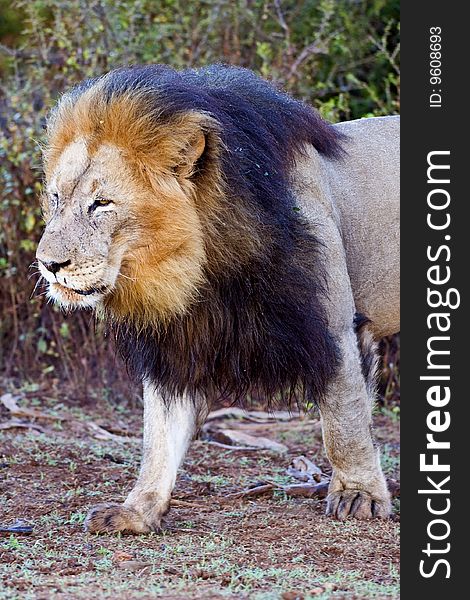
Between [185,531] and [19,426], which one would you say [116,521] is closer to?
[185,531]

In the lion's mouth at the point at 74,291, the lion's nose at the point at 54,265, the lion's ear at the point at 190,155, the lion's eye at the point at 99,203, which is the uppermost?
the lion's ear at the point at 190,155

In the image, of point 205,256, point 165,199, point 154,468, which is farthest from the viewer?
point 154,468

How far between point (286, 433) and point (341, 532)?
253cm

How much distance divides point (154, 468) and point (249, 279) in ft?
2.80

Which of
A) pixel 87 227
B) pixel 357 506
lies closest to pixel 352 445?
pixel 357 506

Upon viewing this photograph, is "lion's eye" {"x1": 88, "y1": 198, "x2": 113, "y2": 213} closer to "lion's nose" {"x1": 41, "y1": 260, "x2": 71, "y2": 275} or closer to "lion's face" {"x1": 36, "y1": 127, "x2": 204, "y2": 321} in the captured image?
"lion's face" {"x1": 36, "y1": 127, "x2": 204, "y2": 321}

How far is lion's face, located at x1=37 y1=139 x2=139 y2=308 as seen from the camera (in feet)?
11.8

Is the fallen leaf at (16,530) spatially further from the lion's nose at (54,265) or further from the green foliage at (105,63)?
the green foliage at (105,63)

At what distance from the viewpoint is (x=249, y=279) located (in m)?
4.00

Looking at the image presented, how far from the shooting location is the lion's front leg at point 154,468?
13.5 ft

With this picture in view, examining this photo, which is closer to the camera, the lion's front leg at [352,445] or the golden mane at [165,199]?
the golden mane at [165,199]

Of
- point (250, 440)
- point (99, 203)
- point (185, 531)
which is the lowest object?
point (185, 531)

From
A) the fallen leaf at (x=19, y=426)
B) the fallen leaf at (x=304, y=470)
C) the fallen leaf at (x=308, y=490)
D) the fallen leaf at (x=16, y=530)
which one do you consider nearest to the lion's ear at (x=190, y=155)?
the fallen leaf at (x=16, y=530)

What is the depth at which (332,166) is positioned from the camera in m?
4.68
